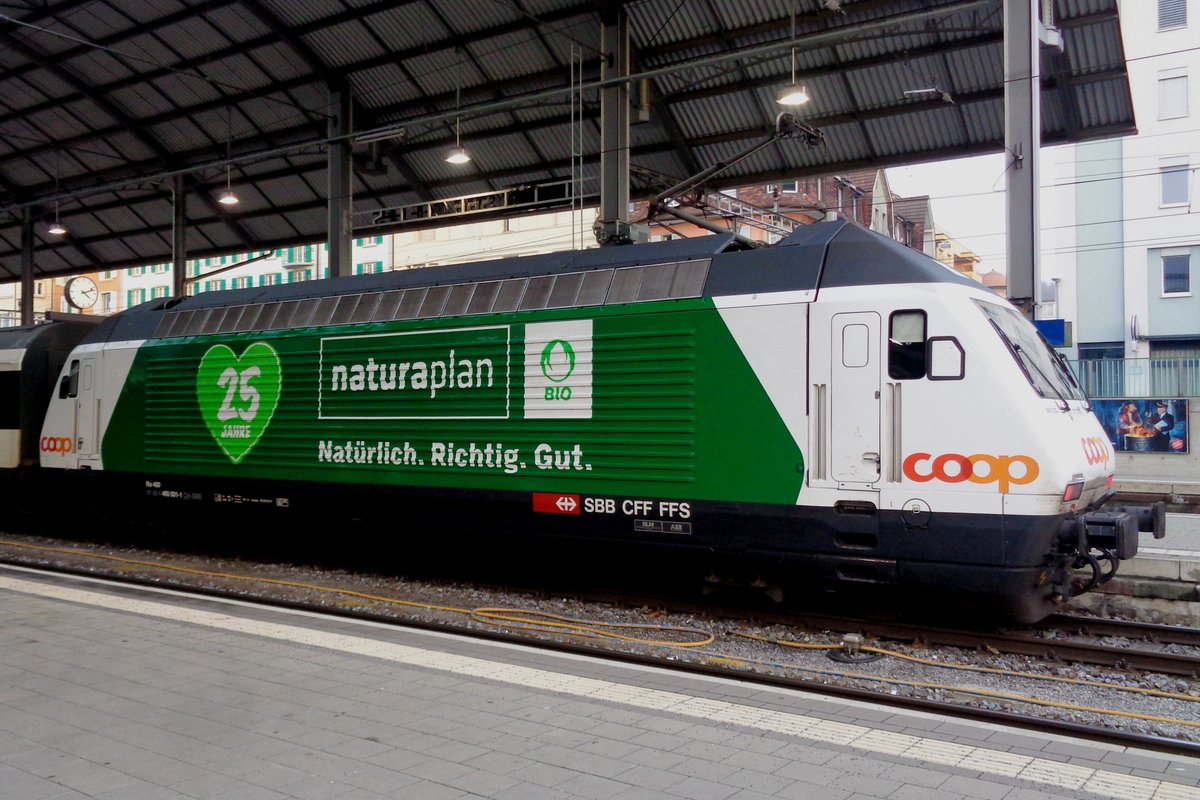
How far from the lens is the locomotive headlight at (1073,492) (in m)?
7.18

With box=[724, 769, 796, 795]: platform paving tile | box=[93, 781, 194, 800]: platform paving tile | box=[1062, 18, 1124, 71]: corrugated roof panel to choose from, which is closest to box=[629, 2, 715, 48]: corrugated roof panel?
box=[1062, 18, 1124, 71]: corrugated roof panel

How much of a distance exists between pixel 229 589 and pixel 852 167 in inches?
525

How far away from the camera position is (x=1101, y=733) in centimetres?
Result: 526

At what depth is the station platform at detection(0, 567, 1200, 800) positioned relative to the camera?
4500 mm

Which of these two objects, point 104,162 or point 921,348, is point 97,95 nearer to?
point 104,162

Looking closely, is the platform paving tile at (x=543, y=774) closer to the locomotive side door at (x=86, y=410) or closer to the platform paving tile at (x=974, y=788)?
Answer: the platform paving tile at (x=974, y=788)

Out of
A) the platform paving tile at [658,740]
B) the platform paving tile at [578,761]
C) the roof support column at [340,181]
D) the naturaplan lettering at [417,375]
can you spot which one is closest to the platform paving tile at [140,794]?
the platform paving tile at [578,761]

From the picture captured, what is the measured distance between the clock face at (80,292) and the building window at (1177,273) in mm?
32211

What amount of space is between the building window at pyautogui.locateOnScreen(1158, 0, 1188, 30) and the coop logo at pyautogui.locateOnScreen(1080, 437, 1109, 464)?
28366 mm

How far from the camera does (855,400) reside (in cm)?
777

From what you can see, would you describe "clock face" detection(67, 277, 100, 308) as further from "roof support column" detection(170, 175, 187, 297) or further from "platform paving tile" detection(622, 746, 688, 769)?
"platform paving tile" detection(622, 746, 688, 769)

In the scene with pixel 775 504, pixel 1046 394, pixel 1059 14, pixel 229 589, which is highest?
pixel 1059 14

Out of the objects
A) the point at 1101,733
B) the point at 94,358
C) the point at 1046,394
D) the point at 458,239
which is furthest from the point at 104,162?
the point at 1101,733

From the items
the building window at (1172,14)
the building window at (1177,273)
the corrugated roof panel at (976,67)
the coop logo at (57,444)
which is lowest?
the coop logo at (57,444)
